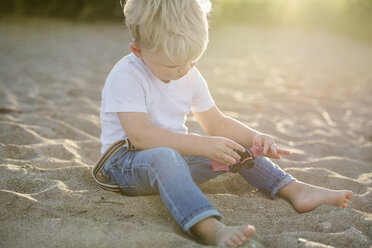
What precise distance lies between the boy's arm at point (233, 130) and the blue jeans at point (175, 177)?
109mm

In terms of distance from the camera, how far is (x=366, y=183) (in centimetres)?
224

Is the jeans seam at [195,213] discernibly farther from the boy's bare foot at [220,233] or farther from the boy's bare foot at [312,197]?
the boy's bare foot at [312,197]

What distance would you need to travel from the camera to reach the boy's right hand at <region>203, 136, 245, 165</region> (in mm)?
1666

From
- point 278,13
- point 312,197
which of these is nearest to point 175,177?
point 312,197

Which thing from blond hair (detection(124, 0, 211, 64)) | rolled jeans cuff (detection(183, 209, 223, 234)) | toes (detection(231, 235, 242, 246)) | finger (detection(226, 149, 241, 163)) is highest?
blond hair (detection(124, 0, 211, 64))

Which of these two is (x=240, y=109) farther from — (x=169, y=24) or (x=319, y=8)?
(x=319, y=8)

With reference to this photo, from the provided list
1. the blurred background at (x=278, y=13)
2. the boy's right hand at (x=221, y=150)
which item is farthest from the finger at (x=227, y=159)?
the blurred background at (x=278, y=13)

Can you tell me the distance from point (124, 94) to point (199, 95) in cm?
46

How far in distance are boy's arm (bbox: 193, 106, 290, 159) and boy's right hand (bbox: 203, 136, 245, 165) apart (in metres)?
0.25

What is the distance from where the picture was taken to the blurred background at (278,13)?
29.4ft

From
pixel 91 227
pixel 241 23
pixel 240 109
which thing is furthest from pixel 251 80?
pixel 241 23

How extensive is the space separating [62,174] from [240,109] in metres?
2.09

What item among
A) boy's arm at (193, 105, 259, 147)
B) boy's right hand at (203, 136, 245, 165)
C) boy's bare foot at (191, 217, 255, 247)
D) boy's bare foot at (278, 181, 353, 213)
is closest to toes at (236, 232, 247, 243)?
boy's bare foot at (191, 217, 255, 247)

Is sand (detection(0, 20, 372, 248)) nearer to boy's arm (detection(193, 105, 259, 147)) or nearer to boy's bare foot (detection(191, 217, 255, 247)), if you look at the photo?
boy's bare foot (detection(191, 217, 255, 247))
